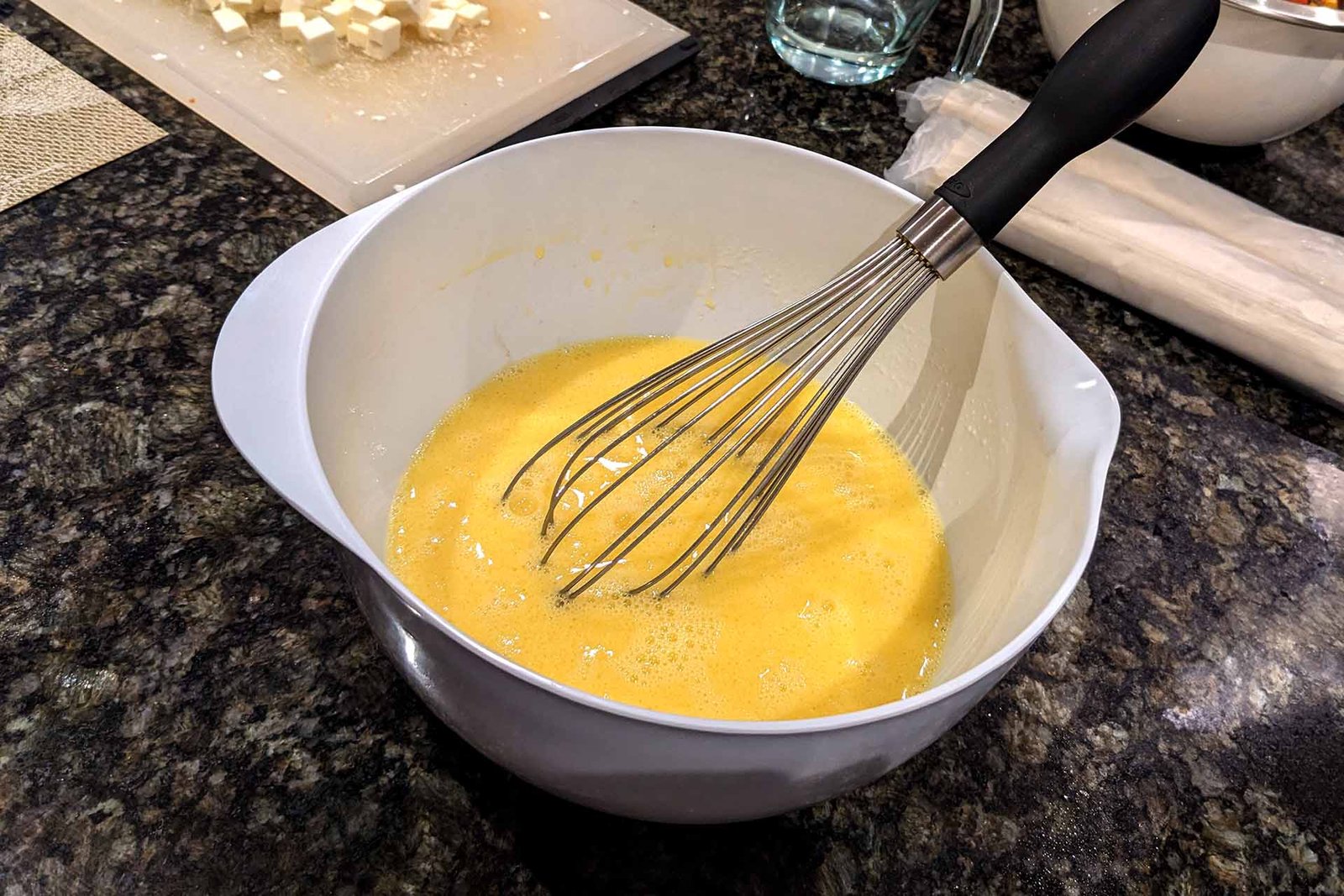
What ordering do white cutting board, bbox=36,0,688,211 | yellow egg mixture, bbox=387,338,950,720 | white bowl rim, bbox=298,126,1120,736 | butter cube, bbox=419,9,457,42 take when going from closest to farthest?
1. white bowl rim, bbox=298,126,1120,736
2. yellow egg mixture, bbox=387,338,950,720
3. white cutting board, bbox=36,0,688,211
4. butter cube, bbox=419,9,457,42

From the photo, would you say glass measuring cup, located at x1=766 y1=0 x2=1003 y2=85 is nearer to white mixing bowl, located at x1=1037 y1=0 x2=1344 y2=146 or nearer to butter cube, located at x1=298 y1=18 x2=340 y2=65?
white mixing bowl, located at x1=1037 y1=0 x2=1344 y2=146

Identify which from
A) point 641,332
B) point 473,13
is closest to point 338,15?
point 473,13

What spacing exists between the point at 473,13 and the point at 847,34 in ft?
1.53

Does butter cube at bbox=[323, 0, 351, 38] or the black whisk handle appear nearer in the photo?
the black whisk handle

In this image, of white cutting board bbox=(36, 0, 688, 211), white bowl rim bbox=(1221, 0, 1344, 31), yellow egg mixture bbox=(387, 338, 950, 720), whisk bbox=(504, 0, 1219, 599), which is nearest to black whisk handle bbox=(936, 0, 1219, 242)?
whisk bbox=(504, 0, 1219, 599)

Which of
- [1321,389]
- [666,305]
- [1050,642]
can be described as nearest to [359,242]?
[666,305]

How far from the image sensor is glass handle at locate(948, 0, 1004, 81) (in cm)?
105

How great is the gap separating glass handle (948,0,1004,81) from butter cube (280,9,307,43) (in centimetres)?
75

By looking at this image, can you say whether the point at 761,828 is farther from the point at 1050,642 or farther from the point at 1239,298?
the point at 1239,298

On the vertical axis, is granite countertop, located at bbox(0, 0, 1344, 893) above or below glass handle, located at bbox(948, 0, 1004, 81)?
below

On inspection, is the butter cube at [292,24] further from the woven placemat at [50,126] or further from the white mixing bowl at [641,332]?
the white mixing bowl at [641,332]

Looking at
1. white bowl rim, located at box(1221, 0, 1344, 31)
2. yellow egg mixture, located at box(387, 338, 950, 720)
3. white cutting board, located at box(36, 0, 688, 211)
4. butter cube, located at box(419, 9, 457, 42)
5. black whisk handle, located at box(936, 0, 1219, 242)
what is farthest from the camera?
butter cube, located at box(419, 9, 457, 42)

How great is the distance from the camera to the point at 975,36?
1.09m

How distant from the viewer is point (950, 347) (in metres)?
0.77
